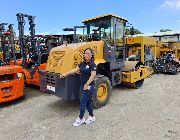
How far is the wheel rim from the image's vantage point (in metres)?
6.21

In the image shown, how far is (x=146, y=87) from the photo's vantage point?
8742 mm

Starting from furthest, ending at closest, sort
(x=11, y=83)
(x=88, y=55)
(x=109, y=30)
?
(x=109, y=30), (x=11, y=83), (x=88, y=55)

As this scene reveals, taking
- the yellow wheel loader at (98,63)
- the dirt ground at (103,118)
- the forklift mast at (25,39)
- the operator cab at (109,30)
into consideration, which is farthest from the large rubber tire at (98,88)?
the forklift mast at (25,39)

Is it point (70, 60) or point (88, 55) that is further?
point (70, 60)

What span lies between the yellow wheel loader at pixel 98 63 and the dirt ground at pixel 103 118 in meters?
0.57

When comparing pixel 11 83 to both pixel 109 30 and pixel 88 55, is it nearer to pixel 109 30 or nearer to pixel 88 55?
pixel 88 55

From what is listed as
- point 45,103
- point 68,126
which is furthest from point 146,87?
point 68,126

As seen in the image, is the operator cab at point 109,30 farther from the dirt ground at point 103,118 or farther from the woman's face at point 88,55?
the woman's face at point 88,55

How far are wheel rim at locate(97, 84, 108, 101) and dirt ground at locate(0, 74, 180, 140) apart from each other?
28cm

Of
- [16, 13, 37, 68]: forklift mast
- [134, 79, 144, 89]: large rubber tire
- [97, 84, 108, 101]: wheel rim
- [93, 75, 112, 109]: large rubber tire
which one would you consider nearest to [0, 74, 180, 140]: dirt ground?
[93, 75, 112, 109]: large rubber tire

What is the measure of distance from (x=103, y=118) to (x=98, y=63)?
1.62 meters

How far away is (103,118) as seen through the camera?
17.4 feet

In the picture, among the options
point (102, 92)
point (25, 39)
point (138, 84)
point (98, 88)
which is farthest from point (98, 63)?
point (25, 39)

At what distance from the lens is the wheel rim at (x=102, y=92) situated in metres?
6.21
